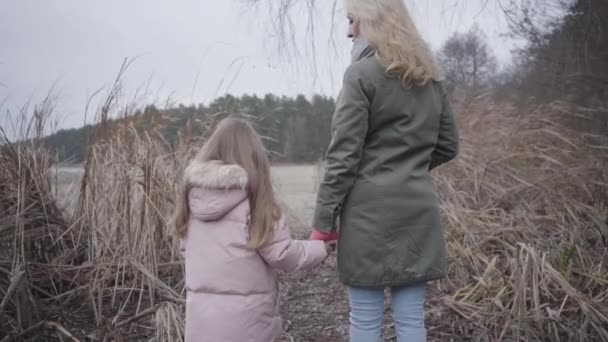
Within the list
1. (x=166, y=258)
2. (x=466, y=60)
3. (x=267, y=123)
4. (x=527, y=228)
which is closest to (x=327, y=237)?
(x=166, y=258)

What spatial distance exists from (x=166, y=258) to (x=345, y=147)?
187 centimetres

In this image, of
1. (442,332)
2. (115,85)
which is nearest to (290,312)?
(442,332)

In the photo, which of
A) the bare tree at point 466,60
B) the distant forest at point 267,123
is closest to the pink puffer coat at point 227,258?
the distant forest at point 267,123

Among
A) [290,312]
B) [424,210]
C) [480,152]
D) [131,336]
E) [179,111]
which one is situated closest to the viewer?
[424,210]

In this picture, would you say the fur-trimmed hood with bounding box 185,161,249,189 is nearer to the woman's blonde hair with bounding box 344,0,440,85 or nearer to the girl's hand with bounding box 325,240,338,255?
the girl's hand with bounding box 325,240,338,255

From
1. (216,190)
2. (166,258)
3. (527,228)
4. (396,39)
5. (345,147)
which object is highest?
(396,39)

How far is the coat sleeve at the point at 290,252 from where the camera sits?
1819 millimetres

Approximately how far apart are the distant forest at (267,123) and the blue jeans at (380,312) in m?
1.93

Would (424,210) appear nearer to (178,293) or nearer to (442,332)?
(442,332)

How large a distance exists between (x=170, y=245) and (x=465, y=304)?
65.7 inches

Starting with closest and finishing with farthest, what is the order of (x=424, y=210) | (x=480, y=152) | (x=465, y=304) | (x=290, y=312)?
(x=424, y=210), (x=465, y=304), (x=290, y=312), (x=480, y=152)

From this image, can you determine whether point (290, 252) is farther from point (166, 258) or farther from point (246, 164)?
point (166, 258)

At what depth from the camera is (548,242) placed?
3.21 meters

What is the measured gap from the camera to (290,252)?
Answer: 1.82 m
